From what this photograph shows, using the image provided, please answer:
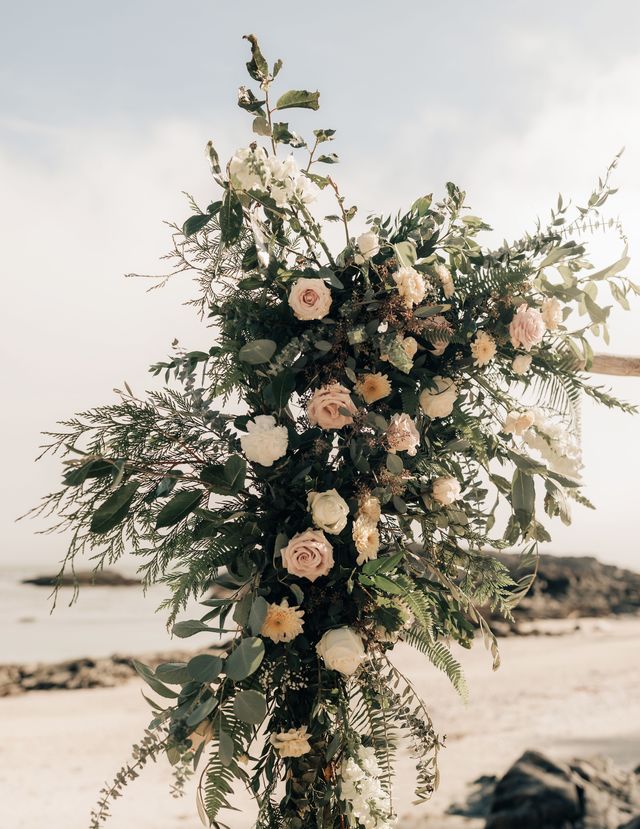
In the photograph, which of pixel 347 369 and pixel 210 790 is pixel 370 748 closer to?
pixel 210 790

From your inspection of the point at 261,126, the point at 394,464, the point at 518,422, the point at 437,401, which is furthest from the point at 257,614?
the point at 261,126

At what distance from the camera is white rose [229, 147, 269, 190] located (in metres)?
1.38

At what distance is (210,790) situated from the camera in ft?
3.99

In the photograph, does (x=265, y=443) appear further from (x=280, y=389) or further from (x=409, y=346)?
(x=409, y=346)

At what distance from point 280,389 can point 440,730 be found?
3845mm

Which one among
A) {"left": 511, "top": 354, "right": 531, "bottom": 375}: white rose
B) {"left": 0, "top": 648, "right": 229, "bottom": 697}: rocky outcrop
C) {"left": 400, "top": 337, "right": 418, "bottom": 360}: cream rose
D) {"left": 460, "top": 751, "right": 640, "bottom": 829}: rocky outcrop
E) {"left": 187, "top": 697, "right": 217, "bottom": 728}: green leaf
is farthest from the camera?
{"left": 0, "top": 648, "right": 229, "bottom": 697}: rocky outcrop

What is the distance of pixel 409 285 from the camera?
1.38 m

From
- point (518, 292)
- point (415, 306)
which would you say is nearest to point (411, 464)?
point (415, 306)

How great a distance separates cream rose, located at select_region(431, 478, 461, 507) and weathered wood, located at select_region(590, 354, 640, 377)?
65 cm

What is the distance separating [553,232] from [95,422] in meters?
0.99

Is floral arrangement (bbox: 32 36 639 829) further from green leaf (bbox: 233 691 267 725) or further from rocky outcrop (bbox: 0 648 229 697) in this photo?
rocky outcrop (bbox: 0 648 229 697)

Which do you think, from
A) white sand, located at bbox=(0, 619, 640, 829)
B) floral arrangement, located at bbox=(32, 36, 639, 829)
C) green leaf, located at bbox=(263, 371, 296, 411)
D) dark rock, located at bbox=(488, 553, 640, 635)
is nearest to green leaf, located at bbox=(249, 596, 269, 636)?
floral arrangement, located at bbox=(32, 36, 639, 829)

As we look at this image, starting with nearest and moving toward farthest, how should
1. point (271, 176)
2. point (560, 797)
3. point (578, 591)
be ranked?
point (271, 176) → point (560, 797) → point (578, 591)

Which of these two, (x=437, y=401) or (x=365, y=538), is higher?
(x=437, y=401)
